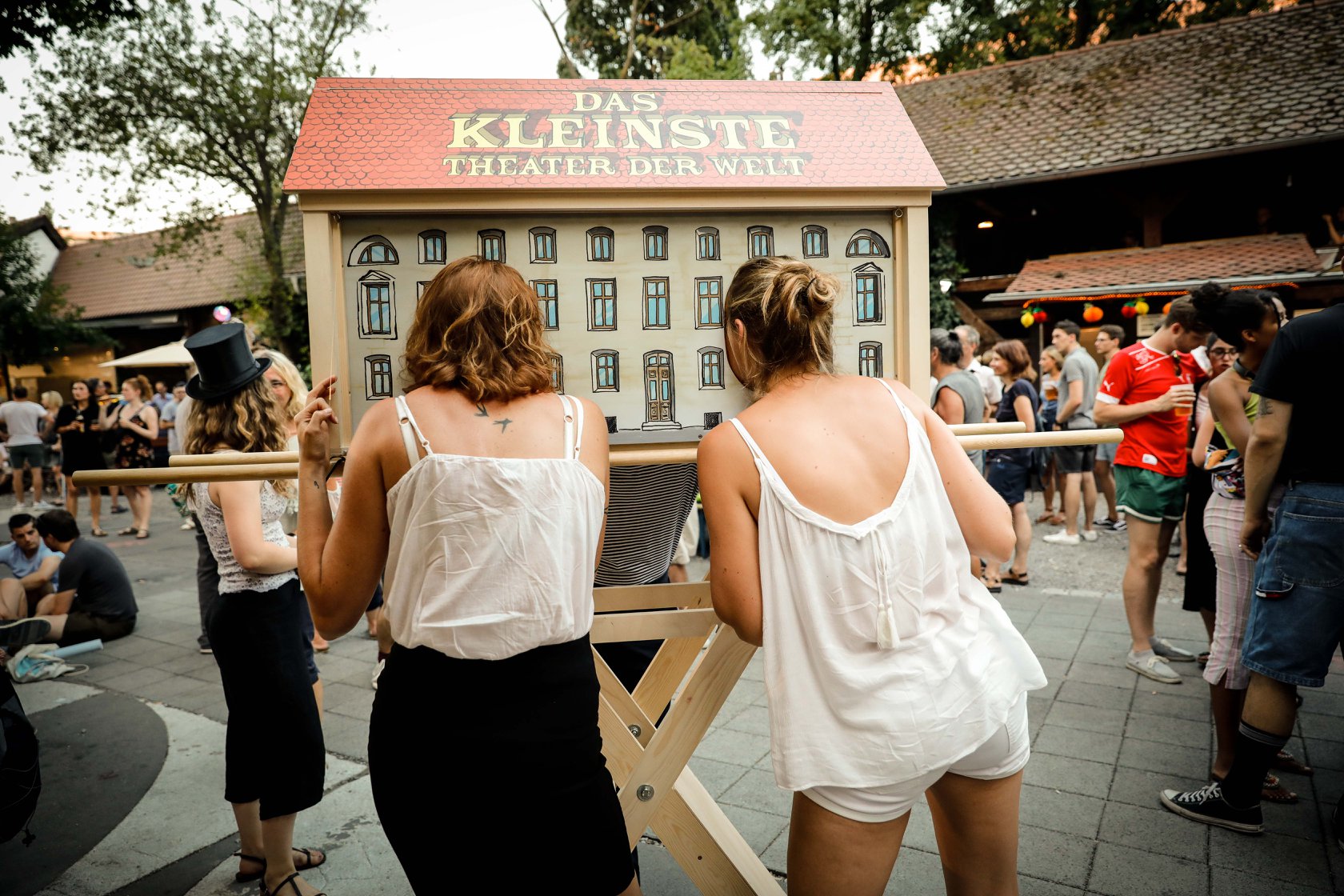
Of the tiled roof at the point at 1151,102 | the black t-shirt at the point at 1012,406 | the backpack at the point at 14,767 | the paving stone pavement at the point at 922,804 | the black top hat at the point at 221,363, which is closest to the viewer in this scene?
the backpack at the point at 14,767

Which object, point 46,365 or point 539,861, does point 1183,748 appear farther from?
point 46,365

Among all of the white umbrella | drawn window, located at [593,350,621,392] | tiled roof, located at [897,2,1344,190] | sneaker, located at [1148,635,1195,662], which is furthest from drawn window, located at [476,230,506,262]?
the white umbrella

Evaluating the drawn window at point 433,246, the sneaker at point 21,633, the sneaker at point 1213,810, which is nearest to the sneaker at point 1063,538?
the sneaker at point 1213,810

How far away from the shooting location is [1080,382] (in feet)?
23.6

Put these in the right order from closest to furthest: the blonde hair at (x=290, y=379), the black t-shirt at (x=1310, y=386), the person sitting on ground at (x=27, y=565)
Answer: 1. the black t-shirt at (x=1310, y=386)
2. the blonde hair at (x=290, y=379)
3. the person sitting on ground at (x=27, y=565)

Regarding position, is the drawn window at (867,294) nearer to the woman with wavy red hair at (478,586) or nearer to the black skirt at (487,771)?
the woman with wavy red hair at (478,586)

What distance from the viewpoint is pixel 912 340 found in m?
1.99

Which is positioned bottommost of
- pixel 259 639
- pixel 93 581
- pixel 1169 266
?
pixel 93 581

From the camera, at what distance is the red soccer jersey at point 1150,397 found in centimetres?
433

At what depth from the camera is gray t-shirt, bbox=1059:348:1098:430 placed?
23.9 feet

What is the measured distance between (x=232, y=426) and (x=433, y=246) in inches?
46.7

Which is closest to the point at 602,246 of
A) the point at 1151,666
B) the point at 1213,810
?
the point at 1213,810

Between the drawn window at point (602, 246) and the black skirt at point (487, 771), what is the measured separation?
889 mm

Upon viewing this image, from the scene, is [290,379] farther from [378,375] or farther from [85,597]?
[85,597]
